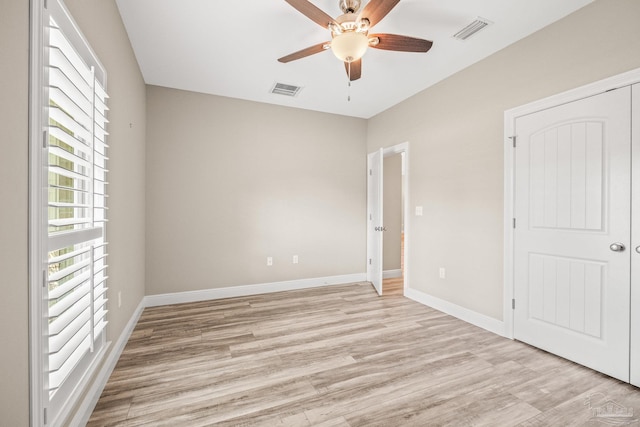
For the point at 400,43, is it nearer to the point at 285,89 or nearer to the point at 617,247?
the point at 285,89

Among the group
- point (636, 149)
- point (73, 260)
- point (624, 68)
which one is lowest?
point (73, 260)

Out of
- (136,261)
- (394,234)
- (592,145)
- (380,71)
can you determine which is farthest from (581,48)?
(136,261)

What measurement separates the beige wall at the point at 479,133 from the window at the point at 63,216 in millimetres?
3396

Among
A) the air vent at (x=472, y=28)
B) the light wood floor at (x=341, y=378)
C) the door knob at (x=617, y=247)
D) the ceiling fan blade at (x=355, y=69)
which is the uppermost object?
the air vent at (x=472, y=28)

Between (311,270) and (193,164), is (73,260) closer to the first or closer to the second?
(193,164)

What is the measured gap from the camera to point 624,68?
214cm

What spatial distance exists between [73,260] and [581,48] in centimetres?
396

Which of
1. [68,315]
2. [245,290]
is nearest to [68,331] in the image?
[68,315]

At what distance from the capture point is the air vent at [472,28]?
254cm

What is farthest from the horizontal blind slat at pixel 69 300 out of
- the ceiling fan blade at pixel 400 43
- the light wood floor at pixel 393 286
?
the light wood floor at pixel 393 286

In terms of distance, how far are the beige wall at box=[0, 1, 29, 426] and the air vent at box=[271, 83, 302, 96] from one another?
2975 mm

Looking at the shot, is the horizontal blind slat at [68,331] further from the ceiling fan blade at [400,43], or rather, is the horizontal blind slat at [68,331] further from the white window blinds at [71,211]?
the ceiling fan blade at [400,43]

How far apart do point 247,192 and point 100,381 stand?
9.14 feet

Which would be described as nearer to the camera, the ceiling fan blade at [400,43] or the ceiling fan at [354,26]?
the ceiling fan at [354,26]
